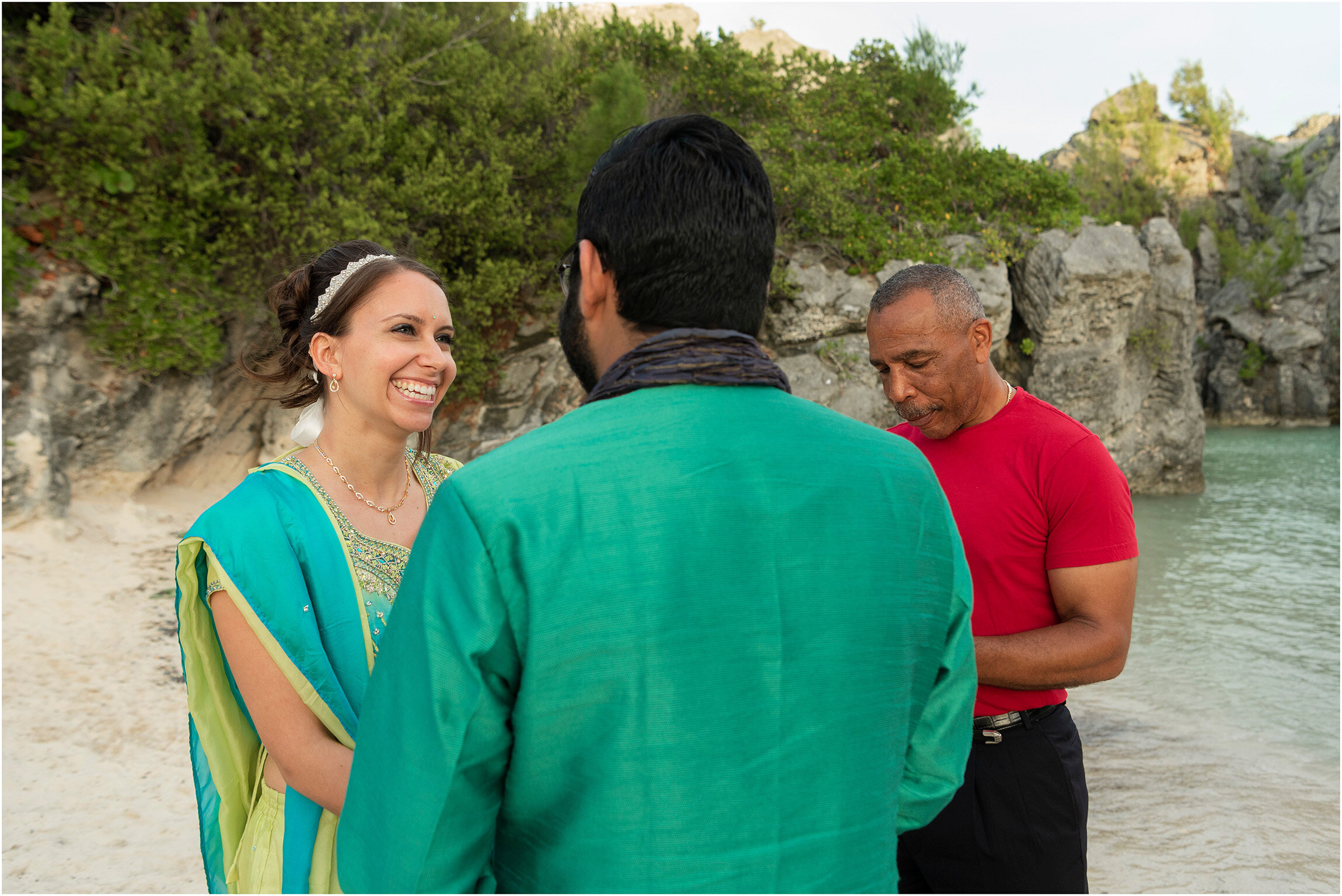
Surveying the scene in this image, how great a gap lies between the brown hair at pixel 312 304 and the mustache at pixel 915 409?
4.54 ft

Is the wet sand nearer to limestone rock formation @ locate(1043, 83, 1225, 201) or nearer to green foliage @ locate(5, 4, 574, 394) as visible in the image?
green foliage @ locate(5, 4, 574, 394)

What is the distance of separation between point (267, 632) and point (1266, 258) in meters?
36.7

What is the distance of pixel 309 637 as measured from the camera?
5.68 feet

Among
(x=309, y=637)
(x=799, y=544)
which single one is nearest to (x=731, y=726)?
(x=799, y=544)

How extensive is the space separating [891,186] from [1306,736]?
34.5ft

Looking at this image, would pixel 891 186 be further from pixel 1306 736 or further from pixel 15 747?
pixel 15 747

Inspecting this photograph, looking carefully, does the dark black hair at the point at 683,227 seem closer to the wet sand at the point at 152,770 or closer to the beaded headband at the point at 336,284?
the beaded headband at the point at 336,284

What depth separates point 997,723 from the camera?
2129 millimetres

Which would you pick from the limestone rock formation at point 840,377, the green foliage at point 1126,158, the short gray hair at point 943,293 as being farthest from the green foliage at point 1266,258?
the short gray hair at point 943,293

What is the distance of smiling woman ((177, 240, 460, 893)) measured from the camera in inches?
66.7

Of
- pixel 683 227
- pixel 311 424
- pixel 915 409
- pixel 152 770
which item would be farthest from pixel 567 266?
pixel 152 770

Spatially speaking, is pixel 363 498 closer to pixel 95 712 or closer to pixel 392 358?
pixel 392 358

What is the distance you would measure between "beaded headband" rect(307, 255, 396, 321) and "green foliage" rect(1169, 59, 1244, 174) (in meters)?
42.8

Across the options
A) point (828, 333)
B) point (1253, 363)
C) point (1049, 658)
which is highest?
point (828, 333)
